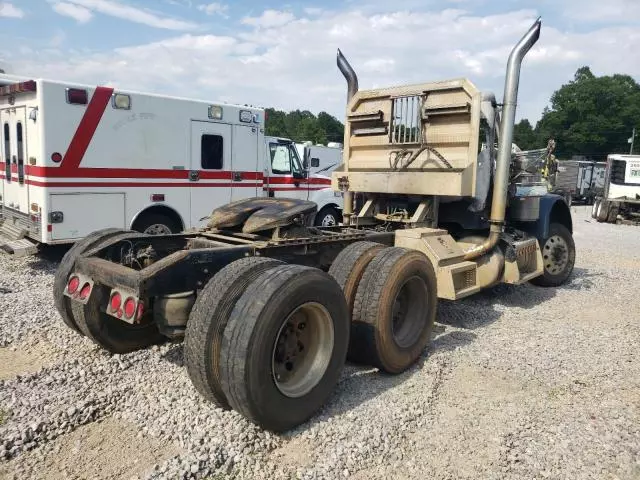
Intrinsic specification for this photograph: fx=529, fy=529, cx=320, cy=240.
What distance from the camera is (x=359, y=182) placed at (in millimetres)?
6809

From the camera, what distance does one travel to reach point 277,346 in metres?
3.62

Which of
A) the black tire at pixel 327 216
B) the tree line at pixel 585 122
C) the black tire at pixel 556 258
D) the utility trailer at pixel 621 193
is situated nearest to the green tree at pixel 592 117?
the tree line at pixel 585 122

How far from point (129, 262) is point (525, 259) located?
16.7 feet

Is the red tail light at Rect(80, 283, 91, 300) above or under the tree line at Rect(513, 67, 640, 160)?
under

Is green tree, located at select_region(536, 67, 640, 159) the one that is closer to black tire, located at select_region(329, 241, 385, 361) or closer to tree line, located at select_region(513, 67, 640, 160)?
tree line, located at select_region(513, 67, 640, 160)

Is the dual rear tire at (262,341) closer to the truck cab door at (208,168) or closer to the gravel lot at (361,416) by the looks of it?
the gravel lot at (361,416)

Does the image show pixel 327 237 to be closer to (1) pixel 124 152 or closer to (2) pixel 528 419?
(2) pixel 528 419

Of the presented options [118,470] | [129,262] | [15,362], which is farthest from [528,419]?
[15,362]

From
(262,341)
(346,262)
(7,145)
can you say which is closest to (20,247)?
(7,145)

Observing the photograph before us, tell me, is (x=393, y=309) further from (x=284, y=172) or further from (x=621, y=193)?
(x=621, y=193)

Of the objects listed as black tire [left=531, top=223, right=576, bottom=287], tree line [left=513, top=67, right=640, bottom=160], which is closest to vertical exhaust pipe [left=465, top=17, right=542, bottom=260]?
black tire [left=531, top=223, right=576, bottom=287]

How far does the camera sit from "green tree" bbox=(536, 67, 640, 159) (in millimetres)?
76125

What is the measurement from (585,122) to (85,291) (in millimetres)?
85539

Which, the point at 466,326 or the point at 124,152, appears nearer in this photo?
the point at 466,326
